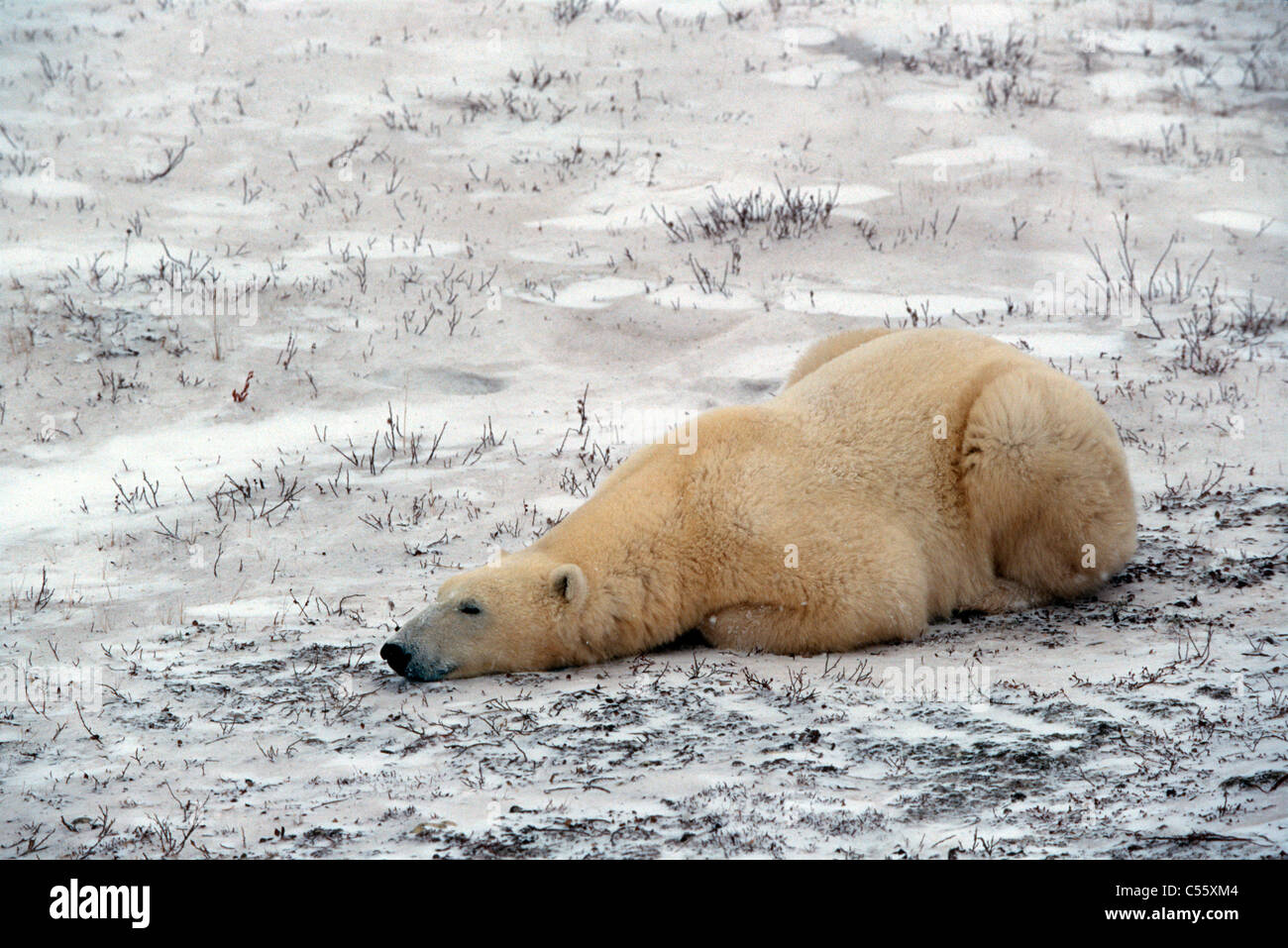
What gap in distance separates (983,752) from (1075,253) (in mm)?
8078

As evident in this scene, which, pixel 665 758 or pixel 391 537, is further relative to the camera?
pixel 391 537

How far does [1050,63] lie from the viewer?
15.0m

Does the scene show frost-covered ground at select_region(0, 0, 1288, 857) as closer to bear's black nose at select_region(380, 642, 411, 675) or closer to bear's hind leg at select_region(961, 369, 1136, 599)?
bear's black nose at select_region(380, 642, 411, 675)

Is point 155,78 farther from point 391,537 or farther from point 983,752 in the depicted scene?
point 983,752

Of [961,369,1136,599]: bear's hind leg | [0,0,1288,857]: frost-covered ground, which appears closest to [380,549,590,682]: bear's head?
[0,0,1288,857]: frost-covered ground

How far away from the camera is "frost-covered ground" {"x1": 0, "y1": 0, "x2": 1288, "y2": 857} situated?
3793mm

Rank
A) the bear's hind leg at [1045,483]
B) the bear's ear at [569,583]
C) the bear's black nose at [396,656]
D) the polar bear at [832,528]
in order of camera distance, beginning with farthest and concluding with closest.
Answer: the bear's hind leg at [1045,483]
the polar bear at [832,528]
the bear's ear at [569,583]
the bear's black nose at [396,656]

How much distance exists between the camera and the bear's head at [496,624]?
476 centimetres

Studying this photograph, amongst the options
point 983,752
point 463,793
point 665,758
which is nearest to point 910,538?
point 983,752

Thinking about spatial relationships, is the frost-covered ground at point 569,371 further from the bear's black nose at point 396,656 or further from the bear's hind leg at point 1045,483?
the bear's hind leg at point 1045,483

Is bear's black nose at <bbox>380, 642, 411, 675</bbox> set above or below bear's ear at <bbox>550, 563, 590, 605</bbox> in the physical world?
below

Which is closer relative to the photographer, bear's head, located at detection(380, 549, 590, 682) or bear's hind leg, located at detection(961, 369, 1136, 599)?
bear's head, located at detection(380, 549, 590, 682)

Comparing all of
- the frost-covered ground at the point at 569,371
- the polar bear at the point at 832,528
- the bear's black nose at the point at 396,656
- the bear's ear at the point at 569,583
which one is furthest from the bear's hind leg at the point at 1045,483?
the bear's black nose at the point at 396,656

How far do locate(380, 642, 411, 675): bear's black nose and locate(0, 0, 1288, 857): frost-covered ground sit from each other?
84 mm
